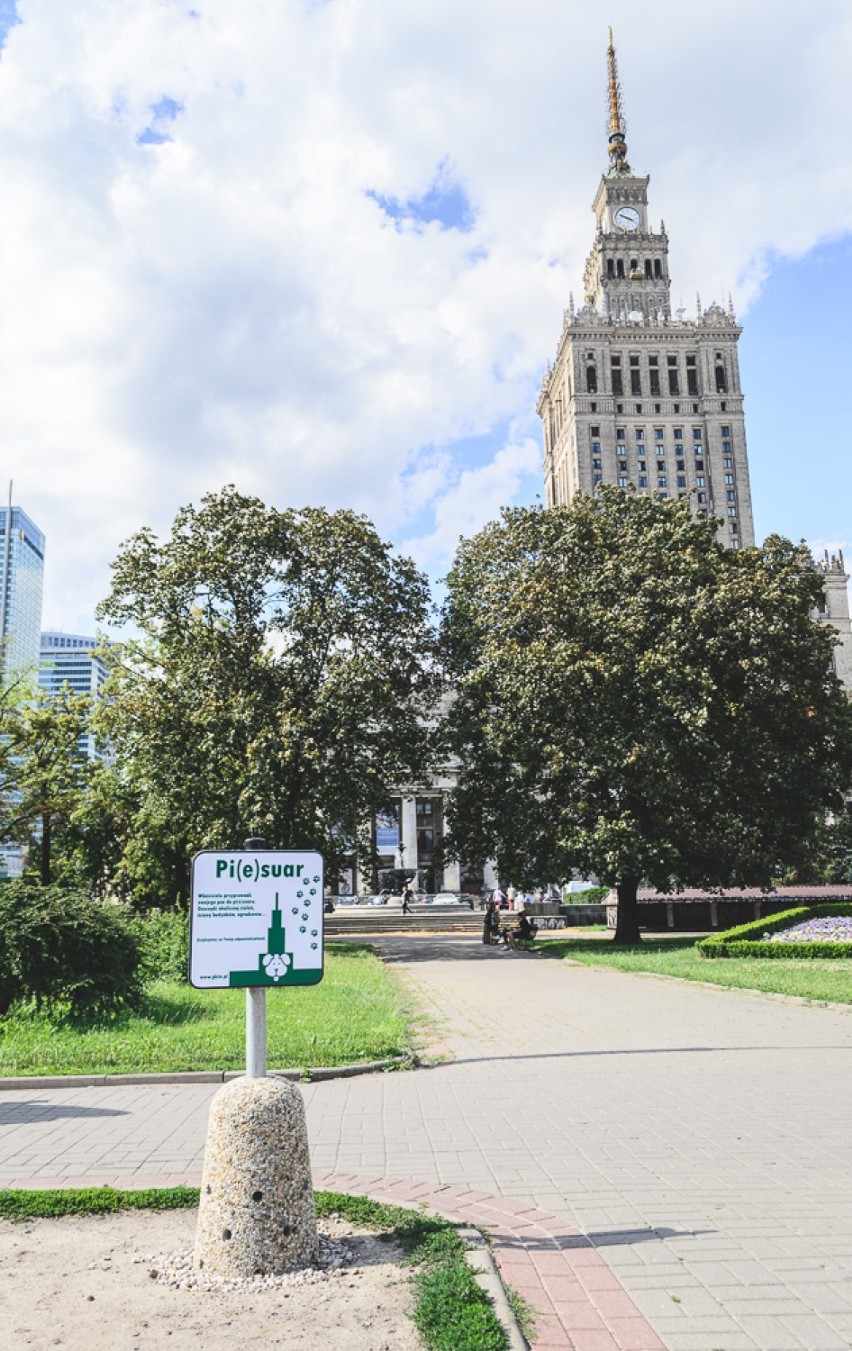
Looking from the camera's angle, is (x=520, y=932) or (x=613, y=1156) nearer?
(x=613, y=1156)

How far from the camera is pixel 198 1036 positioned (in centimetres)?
1132

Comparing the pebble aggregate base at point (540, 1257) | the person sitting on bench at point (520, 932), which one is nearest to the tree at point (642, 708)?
the person sitting on bench at point (520, 932)

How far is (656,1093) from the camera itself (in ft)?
29.1

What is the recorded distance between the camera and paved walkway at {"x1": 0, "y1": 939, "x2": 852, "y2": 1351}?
14.4 ft

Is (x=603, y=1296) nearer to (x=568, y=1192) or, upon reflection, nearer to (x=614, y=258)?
(x=568, y=1192)

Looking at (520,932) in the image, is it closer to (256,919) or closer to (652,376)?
(256,919)

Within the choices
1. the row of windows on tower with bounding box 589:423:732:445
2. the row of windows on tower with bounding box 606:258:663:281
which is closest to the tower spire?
the row of windows on tower with bounding box 606:258:663:281

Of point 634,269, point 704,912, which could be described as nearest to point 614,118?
point 634,269

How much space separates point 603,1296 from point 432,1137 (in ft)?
10.6

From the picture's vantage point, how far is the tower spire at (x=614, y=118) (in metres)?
157

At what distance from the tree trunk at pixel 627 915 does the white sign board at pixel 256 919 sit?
2619cm

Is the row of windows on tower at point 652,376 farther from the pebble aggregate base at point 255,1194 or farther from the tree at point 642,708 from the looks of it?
the pebble aggregate base at point 255,1194

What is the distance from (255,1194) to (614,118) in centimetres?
18032

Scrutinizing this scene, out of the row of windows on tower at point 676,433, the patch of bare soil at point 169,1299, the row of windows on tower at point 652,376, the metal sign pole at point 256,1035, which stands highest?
the row of windows on tower at point 652,376
